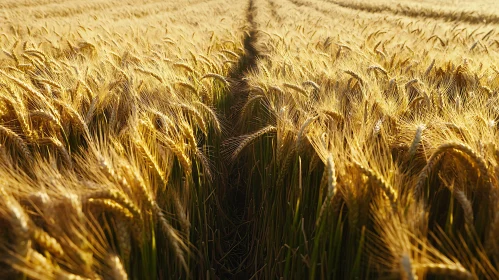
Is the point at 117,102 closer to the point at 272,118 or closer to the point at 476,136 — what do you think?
the point at 272,118

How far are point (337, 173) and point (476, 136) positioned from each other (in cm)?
53

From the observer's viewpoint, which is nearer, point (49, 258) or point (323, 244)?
point (49, 258)

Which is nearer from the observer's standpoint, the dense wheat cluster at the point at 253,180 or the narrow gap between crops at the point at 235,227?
the dense wheat cluster at the point at 253,180

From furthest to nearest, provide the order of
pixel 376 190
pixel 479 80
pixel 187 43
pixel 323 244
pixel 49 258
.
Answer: pixel 187 43 → pixel 479 80 → pixel 323 244 → pixel 376 190 → pixel 49 258

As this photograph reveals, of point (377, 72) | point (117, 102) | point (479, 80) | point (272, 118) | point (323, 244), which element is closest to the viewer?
point (323, 244)

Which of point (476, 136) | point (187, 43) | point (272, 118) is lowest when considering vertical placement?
point (476, 136)

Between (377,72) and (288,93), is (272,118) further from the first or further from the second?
(377,72)

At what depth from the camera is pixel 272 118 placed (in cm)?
208

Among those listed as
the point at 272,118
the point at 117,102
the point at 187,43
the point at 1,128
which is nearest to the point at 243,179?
the point at 272,118

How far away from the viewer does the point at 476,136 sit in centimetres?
122

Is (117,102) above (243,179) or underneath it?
above

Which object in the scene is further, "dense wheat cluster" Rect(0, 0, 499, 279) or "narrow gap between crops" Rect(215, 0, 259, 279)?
"narrow gap between crops" Rect(215, 0, 259, 279)

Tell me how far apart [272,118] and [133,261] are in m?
1.24

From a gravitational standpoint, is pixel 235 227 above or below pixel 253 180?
below
